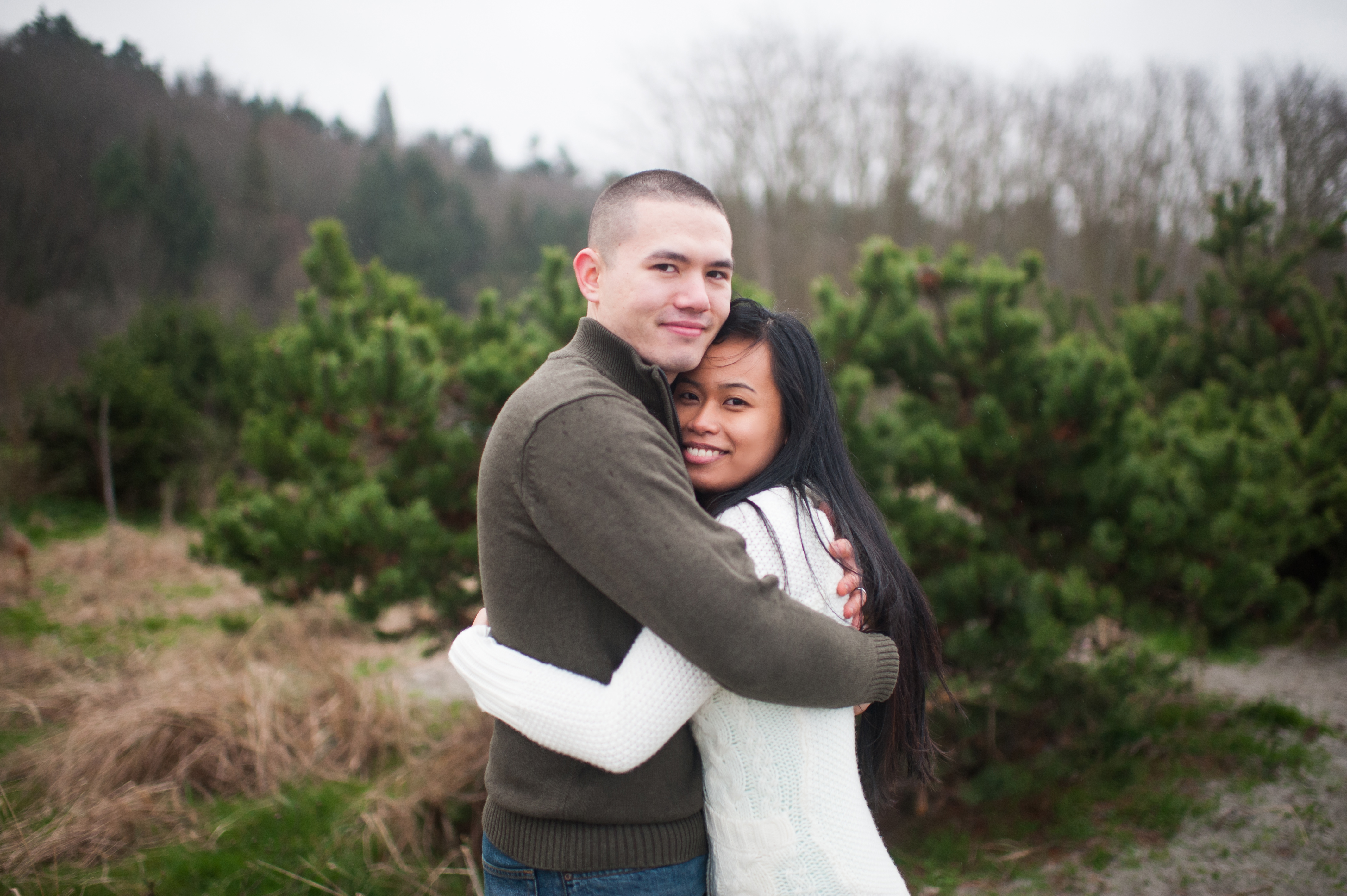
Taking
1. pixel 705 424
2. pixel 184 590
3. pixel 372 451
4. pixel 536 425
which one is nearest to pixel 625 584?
pixel 536 425

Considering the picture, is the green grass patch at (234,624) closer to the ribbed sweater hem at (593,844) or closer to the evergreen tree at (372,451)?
the evergreen tree at (372,451)

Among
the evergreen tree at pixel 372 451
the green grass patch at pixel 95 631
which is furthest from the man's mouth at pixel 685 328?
the green grass patch at pixel 95 631

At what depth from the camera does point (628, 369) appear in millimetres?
1574

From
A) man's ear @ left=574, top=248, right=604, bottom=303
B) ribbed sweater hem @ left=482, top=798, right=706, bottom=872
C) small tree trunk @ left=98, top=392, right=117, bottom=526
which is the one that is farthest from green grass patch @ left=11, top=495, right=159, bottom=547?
ribbed sweater hem @ left=482, top=798, right=706, bottom=872

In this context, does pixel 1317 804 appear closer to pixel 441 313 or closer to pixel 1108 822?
pixel 1108 822

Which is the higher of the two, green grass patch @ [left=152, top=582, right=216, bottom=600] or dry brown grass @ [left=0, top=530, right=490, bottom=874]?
dry brown grass @ [left=0, top=530, right=490, bottom=874]

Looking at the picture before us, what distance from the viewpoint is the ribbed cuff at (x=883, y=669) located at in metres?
1.46

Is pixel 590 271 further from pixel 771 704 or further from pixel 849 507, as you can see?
pixel 771 704

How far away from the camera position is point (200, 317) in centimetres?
1316

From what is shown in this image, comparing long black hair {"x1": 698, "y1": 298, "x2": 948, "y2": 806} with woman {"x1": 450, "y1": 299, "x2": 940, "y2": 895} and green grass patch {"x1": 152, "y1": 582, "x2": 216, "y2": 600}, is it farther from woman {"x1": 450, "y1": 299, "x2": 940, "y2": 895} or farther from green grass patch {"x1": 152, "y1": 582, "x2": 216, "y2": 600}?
green grass patch {"x1": 152, "y1": 582, "x2": 216, "y2": 600}

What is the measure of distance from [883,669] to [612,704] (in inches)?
21.4

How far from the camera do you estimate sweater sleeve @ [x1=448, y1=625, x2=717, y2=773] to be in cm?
127

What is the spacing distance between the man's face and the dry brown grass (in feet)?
8.86

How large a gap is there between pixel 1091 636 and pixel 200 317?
14.2 metres
